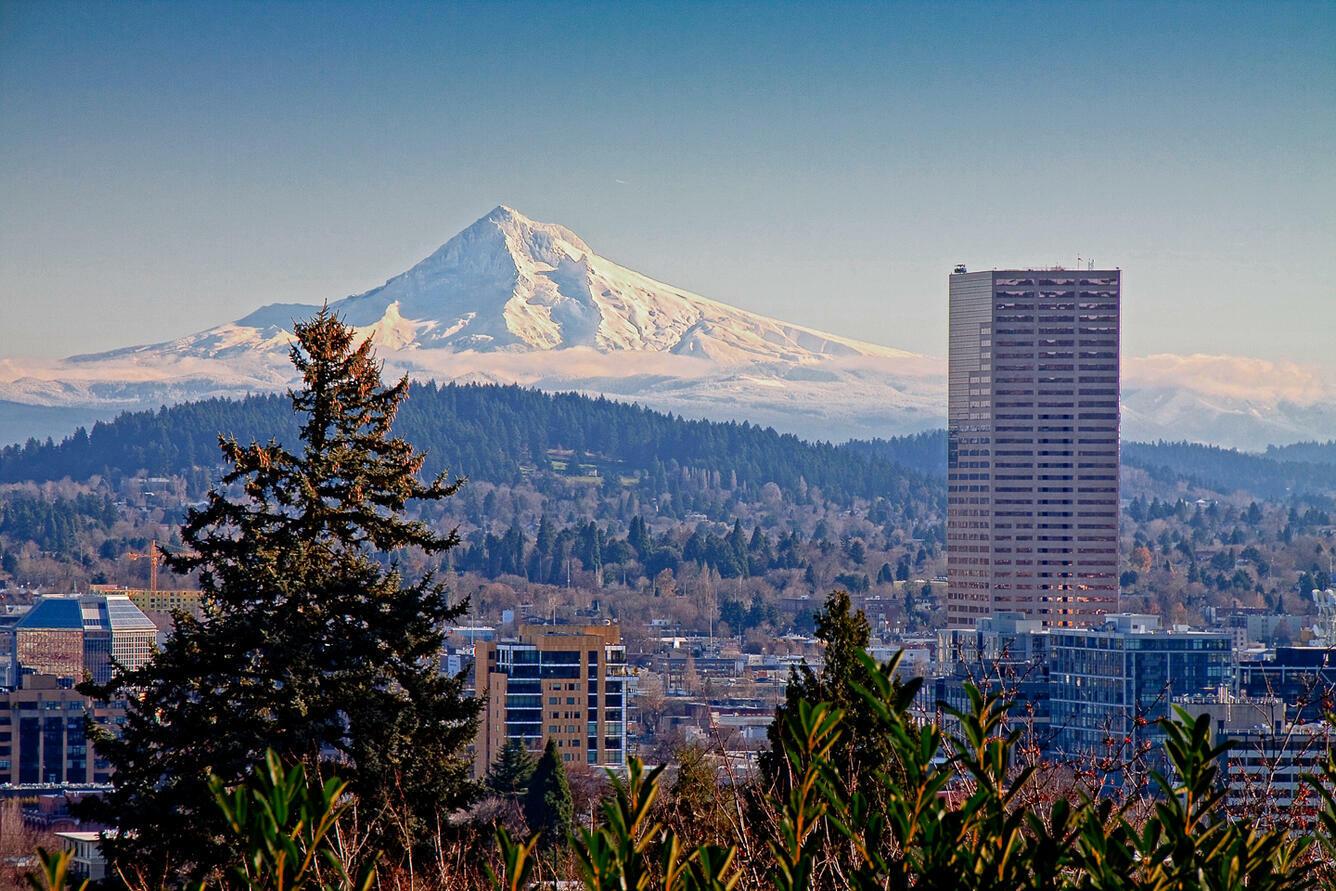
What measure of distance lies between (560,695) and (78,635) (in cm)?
2629

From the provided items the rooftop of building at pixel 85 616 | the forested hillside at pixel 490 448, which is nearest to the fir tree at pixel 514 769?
the rooftop of building at pixel 85 616

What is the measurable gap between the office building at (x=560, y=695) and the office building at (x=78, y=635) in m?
16.8

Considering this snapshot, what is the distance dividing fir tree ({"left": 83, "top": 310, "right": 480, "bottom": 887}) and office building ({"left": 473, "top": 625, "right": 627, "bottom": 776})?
1937 inches

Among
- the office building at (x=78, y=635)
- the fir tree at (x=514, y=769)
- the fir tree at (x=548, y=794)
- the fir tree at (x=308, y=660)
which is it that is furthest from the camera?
the office building at (x=78, y=635)

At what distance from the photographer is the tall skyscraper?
97750 mm

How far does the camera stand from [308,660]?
12633 millimetres

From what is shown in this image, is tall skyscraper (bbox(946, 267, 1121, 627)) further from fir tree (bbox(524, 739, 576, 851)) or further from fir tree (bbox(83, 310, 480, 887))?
fir tree (bbox(83, 310, 480, 887))

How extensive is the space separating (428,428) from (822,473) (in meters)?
37.0

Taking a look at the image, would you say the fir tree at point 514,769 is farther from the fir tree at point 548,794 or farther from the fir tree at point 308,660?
the fir tree at point 308,660

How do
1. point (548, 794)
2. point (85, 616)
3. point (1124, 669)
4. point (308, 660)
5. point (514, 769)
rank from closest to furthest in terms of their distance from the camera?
point (308, 660) < point (548, 794) < point (514, 769) < point (1124, 669) < point (85, 616)

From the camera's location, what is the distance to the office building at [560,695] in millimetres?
64062

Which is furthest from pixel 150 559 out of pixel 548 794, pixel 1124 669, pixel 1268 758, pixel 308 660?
pixel 1268 758

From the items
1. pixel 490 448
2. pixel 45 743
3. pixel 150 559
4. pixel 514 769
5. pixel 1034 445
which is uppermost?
pixel 1034 445

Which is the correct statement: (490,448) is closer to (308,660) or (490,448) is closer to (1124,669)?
(1124,669)
